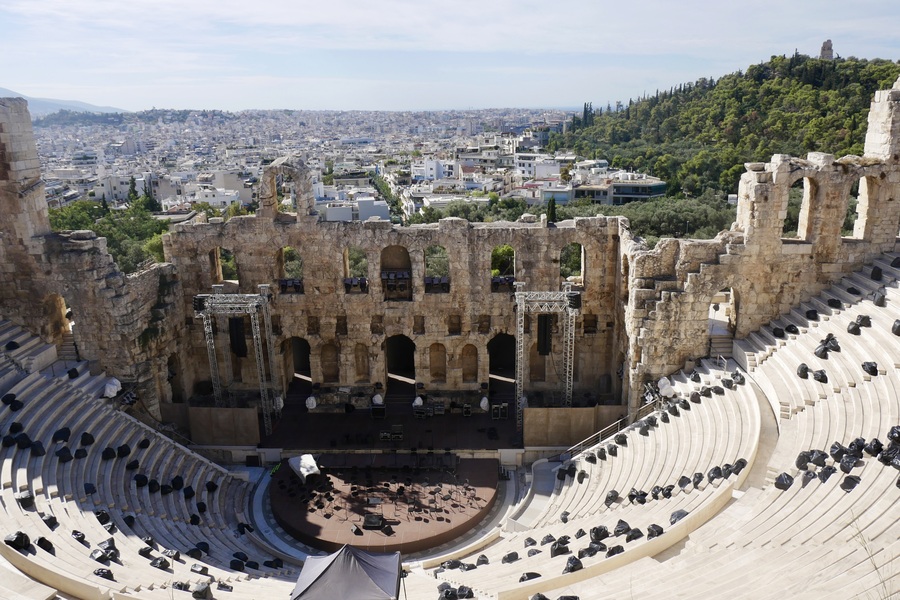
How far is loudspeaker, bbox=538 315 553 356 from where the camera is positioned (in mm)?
30391

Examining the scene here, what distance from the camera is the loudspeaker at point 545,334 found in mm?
30391

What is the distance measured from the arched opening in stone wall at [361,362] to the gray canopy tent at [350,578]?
15.7 meters

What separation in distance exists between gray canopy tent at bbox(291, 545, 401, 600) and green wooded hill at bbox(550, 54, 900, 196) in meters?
54.3

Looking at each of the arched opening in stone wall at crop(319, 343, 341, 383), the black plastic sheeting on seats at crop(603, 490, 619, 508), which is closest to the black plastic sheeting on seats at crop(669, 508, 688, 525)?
the black plastic sheeting on seats at crop(603, 490, 619, 508)

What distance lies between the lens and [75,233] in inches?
1017

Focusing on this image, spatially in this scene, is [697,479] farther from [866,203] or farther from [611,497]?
[866,203]

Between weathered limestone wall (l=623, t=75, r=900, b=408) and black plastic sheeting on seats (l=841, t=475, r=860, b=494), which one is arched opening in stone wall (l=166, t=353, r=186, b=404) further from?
black plastic sheeting on seats (l=841, t=475, r=860, b=494)

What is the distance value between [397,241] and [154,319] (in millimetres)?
10580

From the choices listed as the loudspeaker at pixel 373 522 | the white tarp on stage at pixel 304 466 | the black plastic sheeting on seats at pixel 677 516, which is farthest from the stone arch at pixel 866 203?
the white tarp on stage at pixel 304 466

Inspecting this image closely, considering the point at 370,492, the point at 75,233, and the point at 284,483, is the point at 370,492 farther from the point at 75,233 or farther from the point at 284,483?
the point at 75,233

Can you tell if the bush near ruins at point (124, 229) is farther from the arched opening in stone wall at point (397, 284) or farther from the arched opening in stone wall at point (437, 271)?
the arched opening in stone wall at point (397, 284)

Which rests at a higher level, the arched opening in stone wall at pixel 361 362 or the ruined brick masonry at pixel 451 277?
the ruined brick masonry at pixel 451 277

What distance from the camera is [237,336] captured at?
31109 mm

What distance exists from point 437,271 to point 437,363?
1227cm
